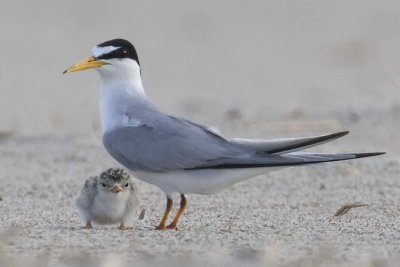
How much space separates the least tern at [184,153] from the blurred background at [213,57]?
14.5ft

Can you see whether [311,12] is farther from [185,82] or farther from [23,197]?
[23,197]

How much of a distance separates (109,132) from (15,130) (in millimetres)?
4018

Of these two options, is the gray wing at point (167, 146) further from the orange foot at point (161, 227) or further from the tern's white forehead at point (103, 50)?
the tern's white forehead at point (103, 50)

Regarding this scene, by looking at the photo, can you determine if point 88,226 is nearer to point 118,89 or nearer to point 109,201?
point 109,201

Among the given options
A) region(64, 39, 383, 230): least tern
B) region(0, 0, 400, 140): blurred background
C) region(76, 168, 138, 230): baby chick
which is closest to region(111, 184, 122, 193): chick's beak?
region(76, 168, 138, 230): baby chick

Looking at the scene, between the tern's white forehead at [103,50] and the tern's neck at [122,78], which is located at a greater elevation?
the tern's white forehead at [103,50]

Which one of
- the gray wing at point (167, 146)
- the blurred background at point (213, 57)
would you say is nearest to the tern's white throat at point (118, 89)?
the gray wing at point (167, 146)

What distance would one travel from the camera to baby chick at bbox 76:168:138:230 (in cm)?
692

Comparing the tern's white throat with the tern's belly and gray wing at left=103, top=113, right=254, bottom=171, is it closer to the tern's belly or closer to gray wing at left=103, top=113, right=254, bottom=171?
gray wing at left=103, top=113, right=254, bottom=171

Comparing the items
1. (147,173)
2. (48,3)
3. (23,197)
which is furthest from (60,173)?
(48,3)

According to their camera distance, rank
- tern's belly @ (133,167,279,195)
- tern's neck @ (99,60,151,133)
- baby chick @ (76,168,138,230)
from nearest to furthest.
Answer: tern's belly @ (133,167,279,195) < baby chick @ (76,168,138,230) < tern's neck @ (99,60,151,133)

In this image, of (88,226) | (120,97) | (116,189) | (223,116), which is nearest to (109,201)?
(116,189)

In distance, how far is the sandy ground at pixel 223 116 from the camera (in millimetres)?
5887

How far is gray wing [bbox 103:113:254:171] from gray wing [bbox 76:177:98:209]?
253 millimetres
